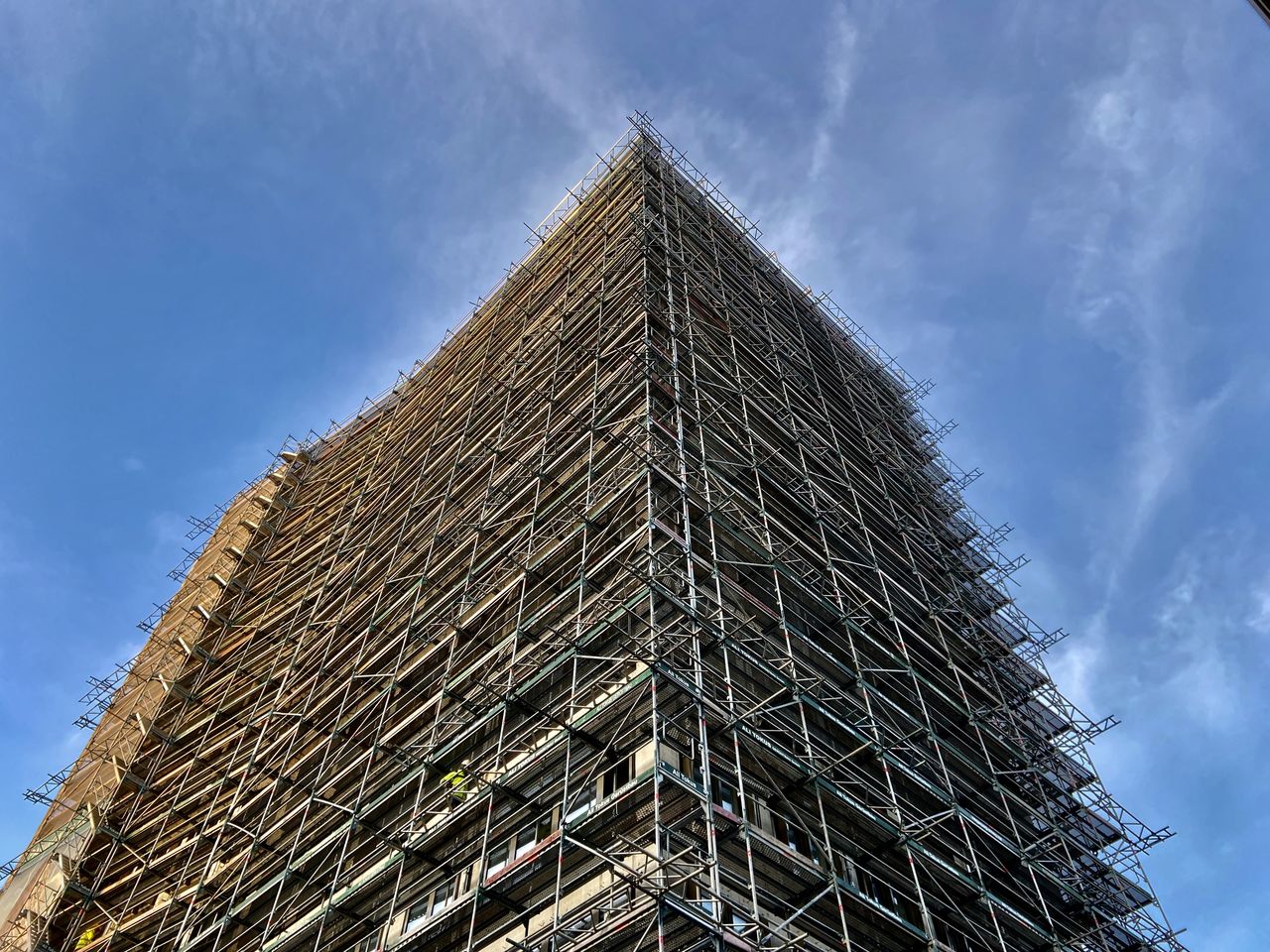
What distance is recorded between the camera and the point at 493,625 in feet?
56.7

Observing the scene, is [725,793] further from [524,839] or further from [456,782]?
[456,782]

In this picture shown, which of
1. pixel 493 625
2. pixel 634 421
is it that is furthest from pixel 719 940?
pixel 634 421

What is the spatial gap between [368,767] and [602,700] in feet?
16.5

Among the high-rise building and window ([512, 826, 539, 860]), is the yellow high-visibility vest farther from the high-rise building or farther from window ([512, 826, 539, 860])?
window ([512, 826, 539, 860])

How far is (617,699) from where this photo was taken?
1279cm

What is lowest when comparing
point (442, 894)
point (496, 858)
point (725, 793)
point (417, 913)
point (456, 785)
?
point (417, 913)

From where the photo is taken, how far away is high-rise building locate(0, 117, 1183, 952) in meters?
12.5

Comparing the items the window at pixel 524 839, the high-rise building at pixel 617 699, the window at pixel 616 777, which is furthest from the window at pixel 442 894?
the window at pixel 616 777

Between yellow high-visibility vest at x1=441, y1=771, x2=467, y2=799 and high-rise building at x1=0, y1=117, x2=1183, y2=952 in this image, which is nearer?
high-rise building at x1=0, y1=117, x2=1183, y2=952

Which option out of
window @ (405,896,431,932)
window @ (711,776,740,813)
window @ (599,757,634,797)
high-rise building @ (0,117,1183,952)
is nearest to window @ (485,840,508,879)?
high-rise building @ (0,117,1183,952)

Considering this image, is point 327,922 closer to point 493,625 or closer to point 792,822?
point 493,625

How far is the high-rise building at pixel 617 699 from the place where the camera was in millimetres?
12453

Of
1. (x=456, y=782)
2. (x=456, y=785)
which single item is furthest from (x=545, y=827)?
(x=456, y=782)

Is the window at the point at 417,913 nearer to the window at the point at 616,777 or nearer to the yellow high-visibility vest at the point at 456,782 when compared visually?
the yellow high-visibility vest at the point at 456,782
